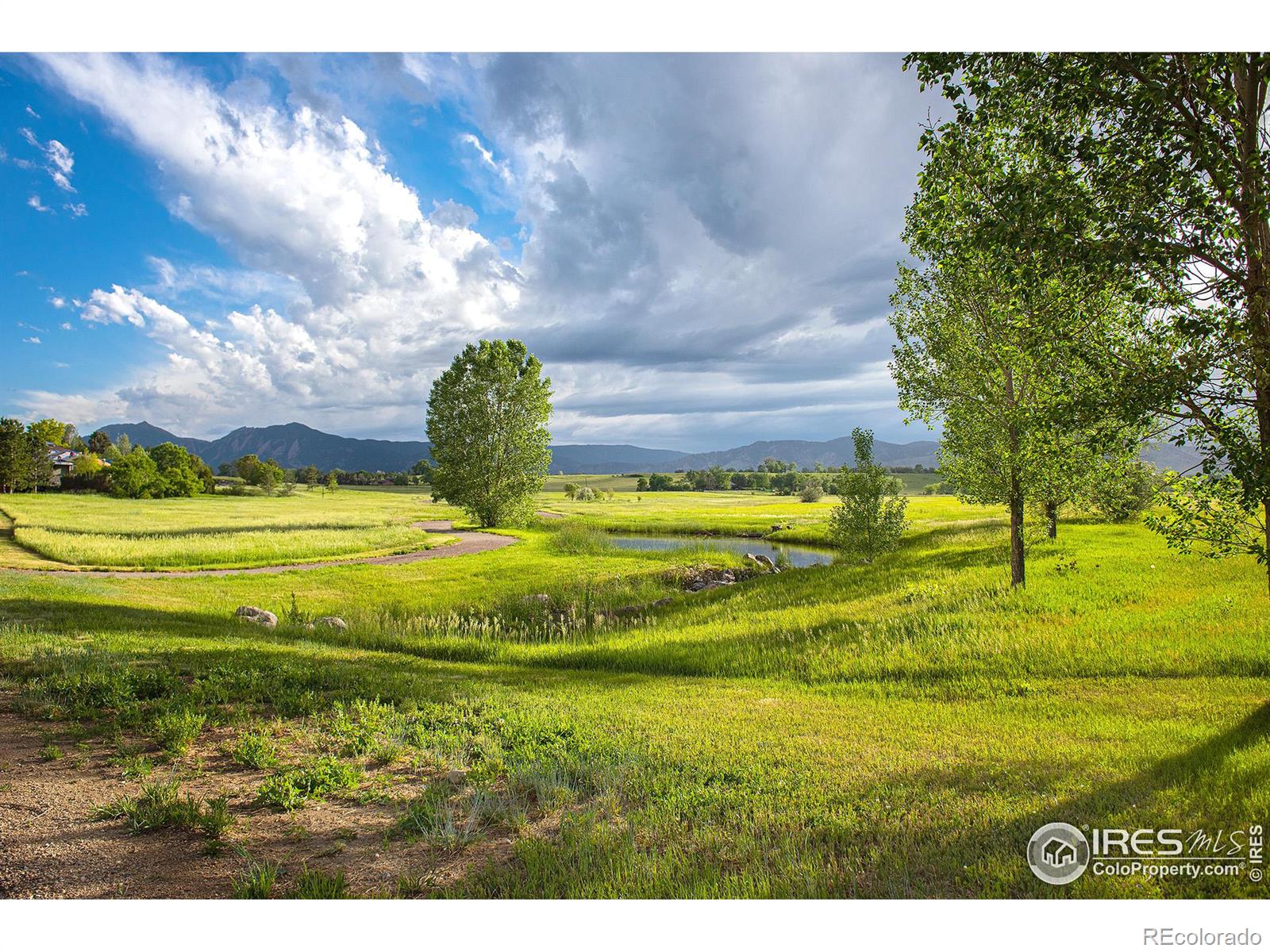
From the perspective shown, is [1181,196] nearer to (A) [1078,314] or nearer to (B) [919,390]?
(A) [1078,314]

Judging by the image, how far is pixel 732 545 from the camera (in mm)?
45219

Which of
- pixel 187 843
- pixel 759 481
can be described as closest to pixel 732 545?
pixel 187 843

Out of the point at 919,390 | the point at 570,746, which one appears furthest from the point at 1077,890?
the point at 919,390

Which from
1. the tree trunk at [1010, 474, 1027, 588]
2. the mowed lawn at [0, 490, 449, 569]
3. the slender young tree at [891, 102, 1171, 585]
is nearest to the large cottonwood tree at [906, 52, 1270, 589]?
the slender young tree at [891, 102, 1171, 585]

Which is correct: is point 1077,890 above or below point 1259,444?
below

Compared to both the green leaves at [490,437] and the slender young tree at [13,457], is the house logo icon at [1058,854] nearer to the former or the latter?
the slender young tree at [13,457]

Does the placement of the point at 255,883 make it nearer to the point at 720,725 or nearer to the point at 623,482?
the point at 720,725

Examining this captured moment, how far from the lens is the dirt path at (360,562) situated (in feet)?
72.6

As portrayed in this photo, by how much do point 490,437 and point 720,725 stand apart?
142 feet

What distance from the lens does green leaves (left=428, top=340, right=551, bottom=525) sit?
156 feet

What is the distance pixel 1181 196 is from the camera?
620 cm

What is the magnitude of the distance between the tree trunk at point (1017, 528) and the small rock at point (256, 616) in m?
20.8

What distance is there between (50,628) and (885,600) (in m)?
19.8

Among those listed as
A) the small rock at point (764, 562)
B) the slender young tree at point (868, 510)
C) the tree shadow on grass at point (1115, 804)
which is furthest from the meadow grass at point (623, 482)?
the tree shadow on grass at point (1115, 804)
